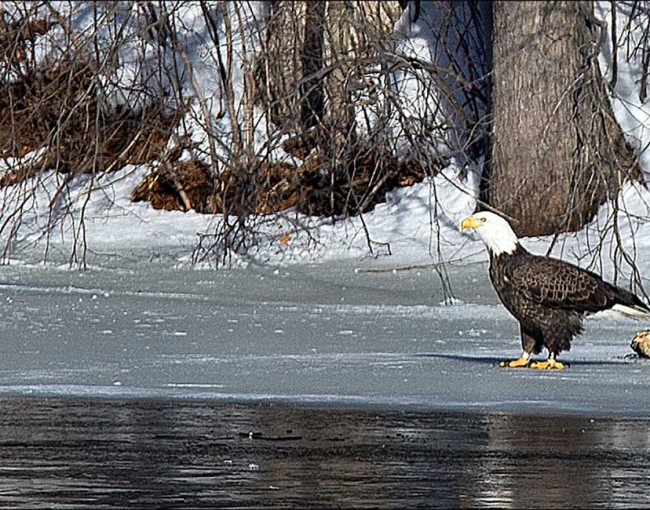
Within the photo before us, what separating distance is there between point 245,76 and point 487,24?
2.70 m

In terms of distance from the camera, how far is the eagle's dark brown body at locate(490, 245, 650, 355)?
35.8 ft

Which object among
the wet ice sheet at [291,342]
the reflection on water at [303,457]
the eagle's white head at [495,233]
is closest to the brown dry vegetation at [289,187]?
the wet ice sheet at [291,342]

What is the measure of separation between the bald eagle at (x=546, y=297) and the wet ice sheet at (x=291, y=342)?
240mm

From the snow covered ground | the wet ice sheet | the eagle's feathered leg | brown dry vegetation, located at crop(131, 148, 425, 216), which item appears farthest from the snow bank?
the eagle's feathered leg

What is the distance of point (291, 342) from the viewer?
1201 centimetres

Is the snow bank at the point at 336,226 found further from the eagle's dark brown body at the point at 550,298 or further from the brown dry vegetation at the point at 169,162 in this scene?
the eagle's dark brown body at the point at 550,298

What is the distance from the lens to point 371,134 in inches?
690

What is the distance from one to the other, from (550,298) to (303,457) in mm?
3777

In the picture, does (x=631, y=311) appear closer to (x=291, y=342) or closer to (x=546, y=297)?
(x=546, y=297)

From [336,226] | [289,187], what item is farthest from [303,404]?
[289,187]

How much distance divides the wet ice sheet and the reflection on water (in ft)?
2.16

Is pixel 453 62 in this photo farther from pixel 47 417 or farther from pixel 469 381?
pixel 47 417

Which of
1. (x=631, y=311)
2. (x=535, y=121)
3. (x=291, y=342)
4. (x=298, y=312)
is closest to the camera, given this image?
(x=631, y=311)

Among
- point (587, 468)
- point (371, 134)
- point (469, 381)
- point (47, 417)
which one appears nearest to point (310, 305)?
point (371, 134)
